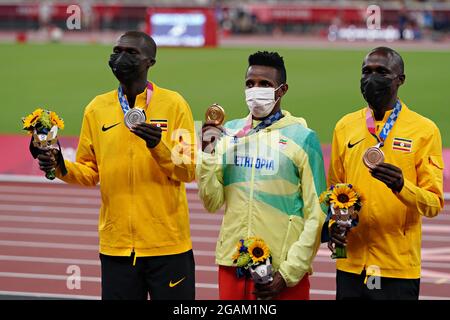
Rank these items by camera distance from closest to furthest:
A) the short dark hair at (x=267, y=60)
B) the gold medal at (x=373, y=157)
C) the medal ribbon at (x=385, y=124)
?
the gold medal at (x=373, y=157) → the short dark hair at (x=267, y=60) → the medal ribbon at (x=385, y=124)

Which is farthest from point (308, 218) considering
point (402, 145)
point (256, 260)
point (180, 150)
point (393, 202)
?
point (180, 150)

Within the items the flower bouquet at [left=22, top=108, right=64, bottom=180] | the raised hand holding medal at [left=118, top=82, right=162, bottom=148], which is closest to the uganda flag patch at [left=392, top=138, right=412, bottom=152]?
the raised hand holding medal at [left=118, top=82, right=162, bottom=148]

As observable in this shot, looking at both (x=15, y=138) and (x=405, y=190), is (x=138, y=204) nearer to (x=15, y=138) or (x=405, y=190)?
(x=405, y=190)

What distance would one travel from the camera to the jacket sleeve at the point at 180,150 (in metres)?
5.51

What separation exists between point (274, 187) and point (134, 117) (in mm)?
886

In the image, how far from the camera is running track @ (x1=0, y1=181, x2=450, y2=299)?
8500 mm

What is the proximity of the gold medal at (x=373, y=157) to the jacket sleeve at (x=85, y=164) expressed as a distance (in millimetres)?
1756

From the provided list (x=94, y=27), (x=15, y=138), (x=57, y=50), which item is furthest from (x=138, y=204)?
(x=94, y=27)

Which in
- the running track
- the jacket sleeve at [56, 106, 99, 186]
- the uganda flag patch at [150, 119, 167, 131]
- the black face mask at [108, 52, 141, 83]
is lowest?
the running track

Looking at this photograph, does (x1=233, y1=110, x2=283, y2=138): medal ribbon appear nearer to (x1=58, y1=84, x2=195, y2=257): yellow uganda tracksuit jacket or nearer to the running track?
(x1=58, y1=84, x2=195, y2=257): yellow uganda tracksuit jacket

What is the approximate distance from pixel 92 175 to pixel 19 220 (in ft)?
18.0

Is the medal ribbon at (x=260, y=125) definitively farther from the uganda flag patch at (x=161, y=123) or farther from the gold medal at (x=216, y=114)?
the uganda flag patch at (x=161, y=123)

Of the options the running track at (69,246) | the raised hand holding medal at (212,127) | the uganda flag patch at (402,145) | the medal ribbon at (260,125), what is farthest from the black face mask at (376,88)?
the running track at (69,246)

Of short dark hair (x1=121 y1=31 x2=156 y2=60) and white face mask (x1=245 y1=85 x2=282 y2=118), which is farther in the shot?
short dark hair (x1=121 y1=31 x2=156 y2=60)
